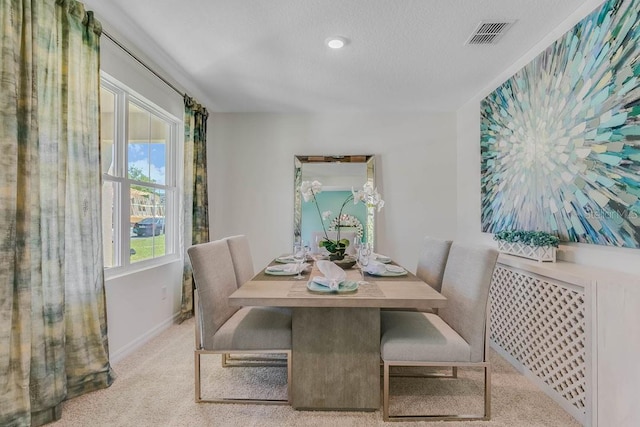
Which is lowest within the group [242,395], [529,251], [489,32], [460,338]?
[242,395]

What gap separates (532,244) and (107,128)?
3323 mm

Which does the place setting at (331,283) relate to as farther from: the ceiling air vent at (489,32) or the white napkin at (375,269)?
the ceiling air vent at (489,32)

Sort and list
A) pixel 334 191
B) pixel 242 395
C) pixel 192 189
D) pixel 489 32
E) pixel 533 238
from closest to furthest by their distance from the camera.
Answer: pixel 242 395 < pixel 533 238 < pixel 489 32 < pixel 192 189 < pixel 334 191

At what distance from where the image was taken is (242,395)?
1987 mm

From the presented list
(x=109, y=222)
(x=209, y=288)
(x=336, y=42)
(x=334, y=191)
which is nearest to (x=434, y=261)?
(x=209, y=288)

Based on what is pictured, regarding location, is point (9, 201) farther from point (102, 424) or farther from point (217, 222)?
point (217, 222)

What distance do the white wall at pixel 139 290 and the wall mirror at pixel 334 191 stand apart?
1.53 m

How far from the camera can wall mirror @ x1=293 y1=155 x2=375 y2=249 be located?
409 cm

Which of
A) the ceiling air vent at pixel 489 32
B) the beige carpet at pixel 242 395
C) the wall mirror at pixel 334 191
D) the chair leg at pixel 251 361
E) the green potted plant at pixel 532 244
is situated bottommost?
the beige carpet at pixel 242 395

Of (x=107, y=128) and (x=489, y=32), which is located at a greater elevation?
(x=489, y=32)

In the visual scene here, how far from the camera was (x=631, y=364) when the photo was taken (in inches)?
58.2

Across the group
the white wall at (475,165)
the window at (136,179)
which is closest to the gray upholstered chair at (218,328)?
the window at (136,179)

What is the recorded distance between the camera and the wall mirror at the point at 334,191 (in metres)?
4.09

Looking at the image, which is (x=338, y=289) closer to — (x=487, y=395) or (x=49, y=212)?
(x=487, y=395)
